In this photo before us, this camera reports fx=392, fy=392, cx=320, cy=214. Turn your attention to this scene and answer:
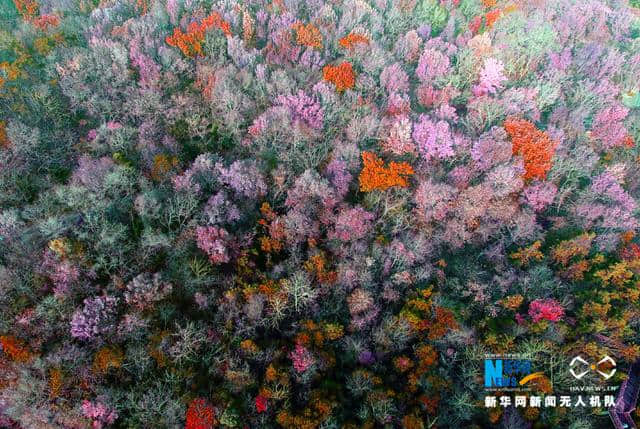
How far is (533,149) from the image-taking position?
3981 cm

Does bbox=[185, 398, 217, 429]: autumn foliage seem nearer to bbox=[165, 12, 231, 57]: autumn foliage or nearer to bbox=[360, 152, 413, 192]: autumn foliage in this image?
bbox=[360, 152, 413, 192]: autumn foliage

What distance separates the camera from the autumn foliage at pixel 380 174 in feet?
118

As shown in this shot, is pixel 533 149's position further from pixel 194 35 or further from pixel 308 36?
pixel 194 35

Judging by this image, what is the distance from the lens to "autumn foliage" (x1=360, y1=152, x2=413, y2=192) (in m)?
36.0

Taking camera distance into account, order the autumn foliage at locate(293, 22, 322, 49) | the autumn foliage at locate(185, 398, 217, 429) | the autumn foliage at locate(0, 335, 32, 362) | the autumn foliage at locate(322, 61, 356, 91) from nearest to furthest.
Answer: the autumn foliage at locate(185, 398, 217, 429), the autumn foliage at locate(0, 335, 32, 362), the autumn foliage at locate(322, 61, 356, 91), the autumn foliage at locate(293, 22, 322, 49)

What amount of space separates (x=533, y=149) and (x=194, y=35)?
40.1 meters

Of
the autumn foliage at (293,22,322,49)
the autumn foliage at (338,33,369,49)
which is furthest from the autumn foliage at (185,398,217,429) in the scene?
the autumn foliage at (338,33,369,49)

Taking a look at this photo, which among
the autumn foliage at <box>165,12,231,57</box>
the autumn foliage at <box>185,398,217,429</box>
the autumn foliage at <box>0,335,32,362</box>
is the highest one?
the autumn foliage at <box>165,12,231,57</box>

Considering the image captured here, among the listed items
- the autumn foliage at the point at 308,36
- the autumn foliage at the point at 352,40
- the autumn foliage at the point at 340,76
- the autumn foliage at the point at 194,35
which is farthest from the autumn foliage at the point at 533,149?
the autumn foliage at the point at 194,35

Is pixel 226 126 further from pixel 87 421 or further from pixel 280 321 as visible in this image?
pixel 87 421

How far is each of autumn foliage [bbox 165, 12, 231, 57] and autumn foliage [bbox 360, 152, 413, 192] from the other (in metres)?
25.6

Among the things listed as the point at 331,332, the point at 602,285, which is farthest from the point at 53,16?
the point at 602,285

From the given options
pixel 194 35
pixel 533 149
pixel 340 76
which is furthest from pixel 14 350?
pixel 533 149

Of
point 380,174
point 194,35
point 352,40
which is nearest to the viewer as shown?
point 380,174
